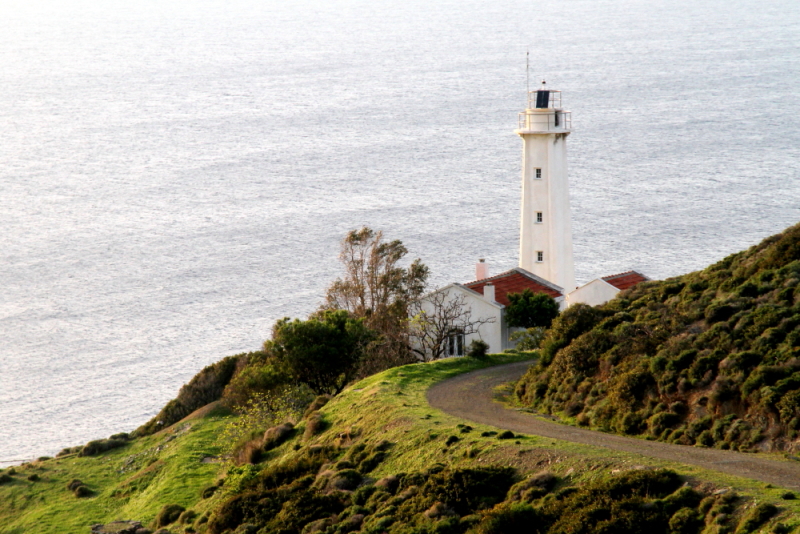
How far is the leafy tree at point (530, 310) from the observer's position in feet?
164

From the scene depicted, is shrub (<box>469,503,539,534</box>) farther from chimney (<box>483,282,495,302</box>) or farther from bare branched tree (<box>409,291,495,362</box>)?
chimney (<box>483,282,495,302</box>)

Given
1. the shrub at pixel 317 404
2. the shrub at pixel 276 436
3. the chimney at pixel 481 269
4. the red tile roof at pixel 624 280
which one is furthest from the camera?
the chimney at pixel 481 269

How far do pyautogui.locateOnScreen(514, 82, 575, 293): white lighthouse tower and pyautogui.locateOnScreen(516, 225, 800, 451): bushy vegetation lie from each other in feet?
57.0

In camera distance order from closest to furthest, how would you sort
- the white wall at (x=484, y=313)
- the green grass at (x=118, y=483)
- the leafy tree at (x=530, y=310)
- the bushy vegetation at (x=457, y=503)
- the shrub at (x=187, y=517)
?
the bushy vegetation at (x=457, y=503) → the shrub at (x=187, y=517) → the green grass at (x=118, y=483) → the leafy tree at (x=530, y=310) → the white wall at (x=484, y=313)

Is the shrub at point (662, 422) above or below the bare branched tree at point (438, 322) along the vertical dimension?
below

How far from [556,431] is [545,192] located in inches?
1058

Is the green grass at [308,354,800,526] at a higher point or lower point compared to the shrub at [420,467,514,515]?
higher

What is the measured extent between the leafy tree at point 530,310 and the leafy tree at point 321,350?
8.74 m

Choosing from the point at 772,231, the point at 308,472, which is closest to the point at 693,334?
the point at 308,472

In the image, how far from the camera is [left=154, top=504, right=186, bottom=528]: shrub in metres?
34.3

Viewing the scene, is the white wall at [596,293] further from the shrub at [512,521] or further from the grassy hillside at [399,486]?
the shrub at [512,521]

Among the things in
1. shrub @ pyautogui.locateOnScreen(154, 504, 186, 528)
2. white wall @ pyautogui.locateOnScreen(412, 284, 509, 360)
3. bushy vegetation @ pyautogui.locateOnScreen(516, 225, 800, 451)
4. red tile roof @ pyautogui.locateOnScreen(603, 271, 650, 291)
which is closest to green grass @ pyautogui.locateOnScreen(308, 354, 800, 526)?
bushy vegetation @ pyautogui.locateOnScreen(516, 225, 800, 451)

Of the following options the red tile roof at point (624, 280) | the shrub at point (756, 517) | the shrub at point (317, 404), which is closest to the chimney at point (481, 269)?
the red tile roof at point (624, 280)

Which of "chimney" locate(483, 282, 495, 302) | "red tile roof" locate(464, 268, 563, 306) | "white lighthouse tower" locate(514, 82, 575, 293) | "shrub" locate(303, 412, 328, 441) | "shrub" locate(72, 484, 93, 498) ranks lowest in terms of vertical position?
"shrub" locate(72, 484, 93, 498)
